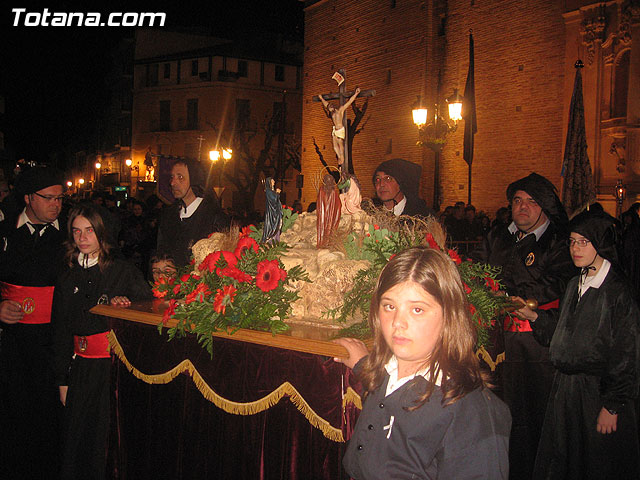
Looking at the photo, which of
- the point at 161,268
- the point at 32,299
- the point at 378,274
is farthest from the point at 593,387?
the point at 32,299

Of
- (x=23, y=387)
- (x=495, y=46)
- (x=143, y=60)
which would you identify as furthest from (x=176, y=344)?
(x=143, y=60)

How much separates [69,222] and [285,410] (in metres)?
2.31

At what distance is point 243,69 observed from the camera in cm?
4278

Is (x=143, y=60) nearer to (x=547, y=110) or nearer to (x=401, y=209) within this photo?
(x=547, y=110)

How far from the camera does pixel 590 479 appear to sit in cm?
395

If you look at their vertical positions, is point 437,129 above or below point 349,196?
above

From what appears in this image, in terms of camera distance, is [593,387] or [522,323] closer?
[593,387]

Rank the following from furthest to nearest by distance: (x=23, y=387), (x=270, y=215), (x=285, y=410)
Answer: (x=23, y=387)
(x=270, y=215)
(x=285, y=410)

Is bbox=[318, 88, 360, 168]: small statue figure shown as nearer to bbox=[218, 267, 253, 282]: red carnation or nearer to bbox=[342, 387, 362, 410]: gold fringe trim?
bbox=[218, 267, 253, 282]: red carnation

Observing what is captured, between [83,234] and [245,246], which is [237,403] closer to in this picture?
[245,246]

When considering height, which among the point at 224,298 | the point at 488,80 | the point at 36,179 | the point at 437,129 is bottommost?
the point at 224,298

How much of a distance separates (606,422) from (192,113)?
41.5m

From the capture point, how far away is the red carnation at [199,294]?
3723 millimetres

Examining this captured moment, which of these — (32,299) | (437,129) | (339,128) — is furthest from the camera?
(437,129)
